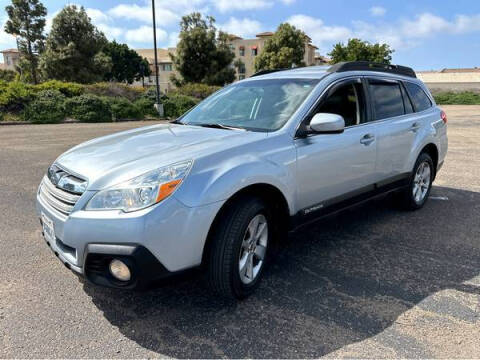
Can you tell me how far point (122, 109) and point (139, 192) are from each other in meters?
18.4

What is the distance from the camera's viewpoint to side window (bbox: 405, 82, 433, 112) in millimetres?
4930

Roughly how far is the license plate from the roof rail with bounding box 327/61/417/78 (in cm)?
281

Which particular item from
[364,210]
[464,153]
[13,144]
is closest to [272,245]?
[364,210]

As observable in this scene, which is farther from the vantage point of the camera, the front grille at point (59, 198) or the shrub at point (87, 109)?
the shrub at point (87, 109)

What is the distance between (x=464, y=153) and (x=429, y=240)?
698 centimetres

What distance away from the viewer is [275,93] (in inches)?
146

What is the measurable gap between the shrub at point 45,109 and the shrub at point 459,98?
126 feet

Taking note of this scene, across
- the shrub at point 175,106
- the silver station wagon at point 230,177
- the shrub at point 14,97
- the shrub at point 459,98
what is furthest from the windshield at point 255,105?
the shrub at point 459,98

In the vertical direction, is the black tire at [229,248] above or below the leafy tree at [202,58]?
below

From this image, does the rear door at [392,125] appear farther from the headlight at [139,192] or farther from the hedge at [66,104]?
the hedge at [66,104]

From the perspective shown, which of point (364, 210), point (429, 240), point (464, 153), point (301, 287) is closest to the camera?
point (301, 287)

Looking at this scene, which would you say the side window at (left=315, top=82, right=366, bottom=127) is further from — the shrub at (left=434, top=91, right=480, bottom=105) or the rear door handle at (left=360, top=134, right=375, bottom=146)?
the shrub at (left=434, top=91, right=480, bottom=105)

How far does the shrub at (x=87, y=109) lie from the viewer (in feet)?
59.1

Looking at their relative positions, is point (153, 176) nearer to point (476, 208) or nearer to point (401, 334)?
point (401, 334)
